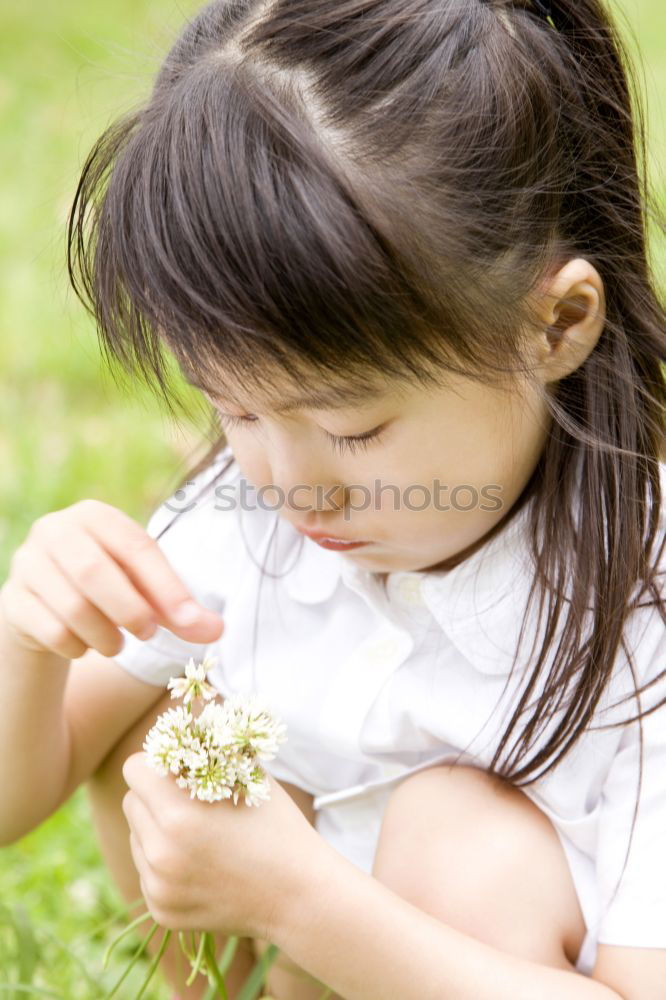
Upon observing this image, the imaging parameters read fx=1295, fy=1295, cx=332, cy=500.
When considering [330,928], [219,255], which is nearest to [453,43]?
[219,255]

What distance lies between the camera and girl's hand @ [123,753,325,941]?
0.99 metres

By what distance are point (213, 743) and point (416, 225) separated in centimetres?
40

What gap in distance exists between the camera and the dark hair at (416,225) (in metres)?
0.94

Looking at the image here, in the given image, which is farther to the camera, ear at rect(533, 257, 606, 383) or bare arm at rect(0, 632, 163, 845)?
bare arm at rect(0, 632, 163, 845)

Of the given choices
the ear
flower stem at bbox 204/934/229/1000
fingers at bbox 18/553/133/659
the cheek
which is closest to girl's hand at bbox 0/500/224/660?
fingers at bbox 18/553/133/659

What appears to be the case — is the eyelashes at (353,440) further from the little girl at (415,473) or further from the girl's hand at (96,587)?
the girl's hand at (96,587)

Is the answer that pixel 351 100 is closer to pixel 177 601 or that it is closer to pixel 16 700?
pixel 177 601

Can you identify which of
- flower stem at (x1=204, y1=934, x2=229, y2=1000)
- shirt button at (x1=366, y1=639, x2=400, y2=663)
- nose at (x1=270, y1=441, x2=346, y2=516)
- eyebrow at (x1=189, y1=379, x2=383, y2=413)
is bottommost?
flower stem at (x1=204, y1=934, x2=229, y2=1000)

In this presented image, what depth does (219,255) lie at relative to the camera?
95 centimetres

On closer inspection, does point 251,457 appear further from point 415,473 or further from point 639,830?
point 639,830

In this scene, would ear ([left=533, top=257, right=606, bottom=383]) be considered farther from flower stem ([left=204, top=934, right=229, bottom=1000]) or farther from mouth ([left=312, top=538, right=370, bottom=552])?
flower stem ([left=204, top=934, right=229, bottom=1000])

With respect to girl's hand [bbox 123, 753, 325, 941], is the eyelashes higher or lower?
higher

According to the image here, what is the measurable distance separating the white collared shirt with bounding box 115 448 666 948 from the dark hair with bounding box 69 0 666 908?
47mm

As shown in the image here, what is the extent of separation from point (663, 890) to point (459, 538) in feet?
1.11
